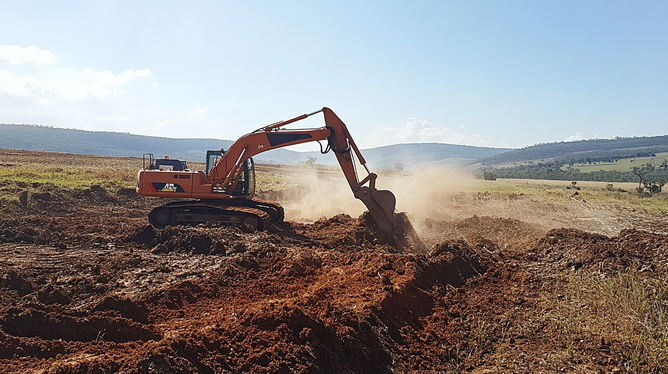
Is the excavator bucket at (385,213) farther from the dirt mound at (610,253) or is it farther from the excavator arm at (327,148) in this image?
the dirt mound at (610,253)

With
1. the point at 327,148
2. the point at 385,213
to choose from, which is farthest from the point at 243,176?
the point at 385,213

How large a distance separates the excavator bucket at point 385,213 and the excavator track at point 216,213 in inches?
118

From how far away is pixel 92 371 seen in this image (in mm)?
4031

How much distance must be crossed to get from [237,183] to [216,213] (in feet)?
3.94

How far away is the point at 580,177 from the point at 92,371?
313ft

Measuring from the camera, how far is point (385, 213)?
14.2 metres

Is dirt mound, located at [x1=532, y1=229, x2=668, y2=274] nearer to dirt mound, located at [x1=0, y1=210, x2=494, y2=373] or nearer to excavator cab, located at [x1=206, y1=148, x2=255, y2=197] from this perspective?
dirt mound, located at [x1=0, y1=210, x2=494, y2=373]

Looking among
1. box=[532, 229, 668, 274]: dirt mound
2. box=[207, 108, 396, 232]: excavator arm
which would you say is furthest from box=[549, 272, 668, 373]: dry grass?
box=[207, 108, 396, 232]: excavator arm

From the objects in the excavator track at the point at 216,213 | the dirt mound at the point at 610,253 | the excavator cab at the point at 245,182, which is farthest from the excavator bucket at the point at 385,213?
the dirt mound at the point at 610,253

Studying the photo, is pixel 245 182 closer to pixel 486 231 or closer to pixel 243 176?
pixel 243 176

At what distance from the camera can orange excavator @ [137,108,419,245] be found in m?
14.1

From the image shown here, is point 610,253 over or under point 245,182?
under

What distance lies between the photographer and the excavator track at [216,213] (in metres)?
14.2

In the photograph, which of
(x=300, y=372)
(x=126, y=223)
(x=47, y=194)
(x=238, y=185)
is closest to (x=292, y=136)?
(x=238, y=185)
